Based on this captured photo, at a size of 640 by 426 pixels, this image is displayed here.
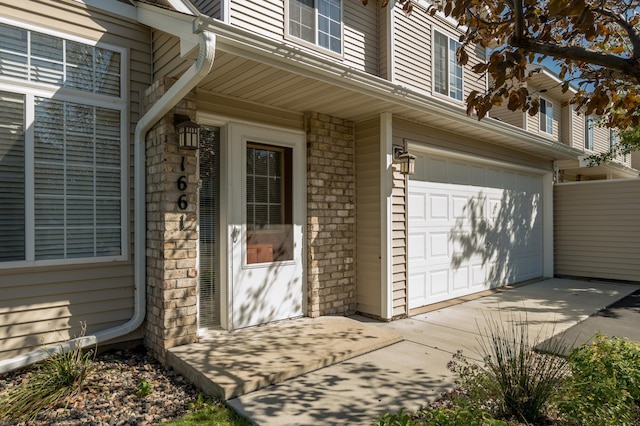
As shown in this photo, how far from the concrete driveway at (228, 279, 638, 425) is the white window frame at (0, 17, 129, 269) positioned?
6.76ft

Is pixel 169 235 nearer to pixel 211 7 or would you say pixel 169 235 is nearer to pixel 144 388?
pixel 144 388

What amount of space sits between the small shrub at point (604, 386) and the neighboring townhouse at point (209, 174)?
255 cm

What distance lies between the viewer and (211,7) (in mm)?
4934

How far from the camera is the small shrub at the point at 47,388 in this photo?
108 inches

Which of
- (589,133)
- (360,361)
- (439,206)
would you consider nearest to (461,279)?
(439,206)

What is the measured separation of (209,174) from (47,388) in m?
2.35

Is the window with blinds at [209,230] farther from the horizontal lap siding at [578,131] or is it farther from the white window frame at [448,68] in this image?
the horizontal lap siding at [578,131]

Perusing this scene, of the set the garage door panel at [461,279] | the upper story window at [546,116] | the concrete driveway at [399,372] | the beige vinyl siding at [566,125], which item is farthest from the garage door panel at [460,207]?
the beige vinyl siding at [566,125]

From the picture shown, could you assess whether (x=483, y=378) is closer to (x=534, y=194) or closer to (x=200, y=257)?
(x=200, y=257)

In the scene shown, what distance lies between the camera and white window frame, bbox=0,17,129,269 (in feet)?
11.1

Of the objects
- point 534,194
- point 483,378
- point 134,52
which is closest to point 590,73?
point 483,378

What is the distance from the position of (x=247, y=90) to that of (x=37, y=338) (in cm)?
302

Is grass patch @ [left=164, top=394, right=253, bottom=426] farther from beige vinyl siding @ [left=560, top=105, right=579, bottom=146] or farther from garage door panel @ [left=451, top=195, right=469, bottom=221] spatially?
beige vinyl siding @ [left=560, top=105, right=579, bottom=146]

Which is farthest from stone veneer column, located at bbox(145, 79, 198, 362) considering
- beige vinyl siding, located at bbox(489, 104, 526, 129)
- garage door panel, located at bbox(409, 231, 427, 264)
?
beige vinyl siding, located at bbox(489, 104, 526, 129)
